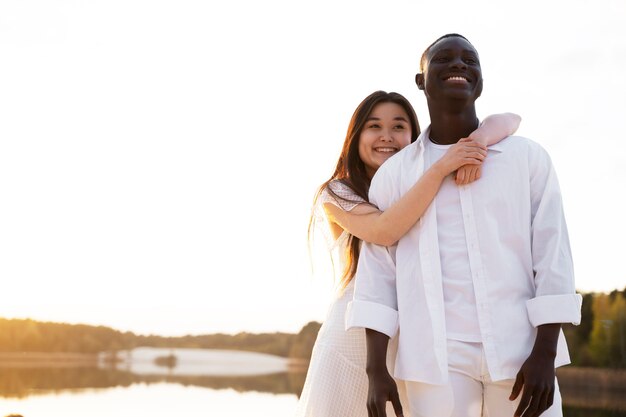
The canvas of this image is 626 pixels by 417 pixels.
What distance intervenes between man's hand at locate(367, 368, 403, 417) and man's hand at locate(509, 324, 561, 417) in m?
0.42

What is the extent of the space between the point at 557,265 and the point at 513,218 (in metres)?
0.23

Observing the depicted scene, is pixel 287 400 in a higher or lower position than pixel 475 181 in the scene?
lower

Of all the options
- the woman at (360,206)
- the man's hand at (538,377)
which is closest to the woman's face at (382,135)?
the woman at (360,206)

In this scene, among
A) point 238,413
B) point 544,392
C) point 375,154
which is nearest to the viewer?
point 544,392

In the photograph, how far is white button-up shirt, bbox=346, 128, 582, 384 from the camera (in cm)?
304

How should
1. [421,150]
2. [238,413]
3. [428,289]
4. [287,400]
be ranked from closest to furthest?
1. [428,289]
2. [421,150]
3. [238,413]
4. [287,400]

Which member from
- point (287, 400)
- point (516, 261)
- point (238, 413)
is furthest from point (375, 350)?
point (287, 400)

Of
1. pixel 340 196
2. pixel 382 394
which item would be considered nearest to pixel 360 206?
pixel 340 196

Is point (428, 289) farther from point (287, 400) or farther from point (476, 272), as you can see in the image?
point (287, 400)

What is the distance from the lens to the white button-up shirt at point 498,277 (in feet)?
9.96

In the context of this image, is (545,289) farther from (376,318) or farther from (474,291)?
(376,318)

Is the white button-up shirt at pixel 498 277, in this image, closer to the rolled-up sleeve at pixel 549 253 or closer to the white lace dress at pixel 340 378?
the rolled-up sleeve at pixel 549 253

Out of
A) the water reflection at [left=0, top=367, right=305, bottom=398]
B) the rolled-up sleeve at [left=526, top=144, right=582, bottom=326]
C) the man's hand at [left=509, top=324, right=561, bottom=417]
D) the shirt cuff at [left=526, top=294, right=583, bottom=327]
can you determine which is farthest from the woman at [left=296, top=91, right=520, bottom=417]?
the water reflection at [left=0, top=367, right=305, bottom=398]

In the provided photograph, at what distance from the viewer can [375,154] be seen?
433 cm
